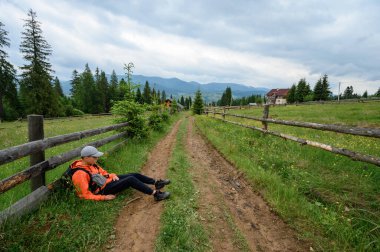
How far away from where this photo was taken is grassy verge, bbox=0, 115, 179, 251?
2635 millimetres

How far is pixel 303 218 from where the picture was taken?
3.47 m

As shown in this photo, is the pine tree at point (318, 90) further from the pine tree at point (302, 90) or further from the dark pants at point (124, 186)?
the dark pants at point (124, 186)

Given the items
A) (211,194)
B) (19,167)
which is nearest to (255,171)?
(211,194)

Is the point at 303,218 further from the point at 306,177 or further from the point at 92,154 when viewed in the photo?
the point at 92,154

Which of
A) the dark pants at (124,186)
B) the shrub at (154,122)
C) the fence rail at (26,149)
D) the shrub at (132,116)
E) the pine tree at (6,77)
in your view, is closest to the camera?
the fence rail at (26,149)

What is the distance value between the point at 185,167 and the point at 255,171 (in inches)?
83.3

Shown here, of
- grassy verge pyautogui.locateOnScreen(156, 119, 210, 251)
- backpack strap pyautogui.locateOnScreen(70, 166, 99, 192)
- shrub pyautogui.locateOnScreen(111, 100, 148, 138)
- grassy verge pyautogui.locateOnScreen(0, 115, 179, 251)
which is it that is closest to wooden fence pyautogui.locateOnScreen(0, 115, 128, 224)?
grassy verge pyautogui.locateOnScreen(0, 115, 179, 251)

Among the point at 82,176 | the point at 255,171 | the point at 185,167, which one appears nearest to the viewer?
the point at 82,176

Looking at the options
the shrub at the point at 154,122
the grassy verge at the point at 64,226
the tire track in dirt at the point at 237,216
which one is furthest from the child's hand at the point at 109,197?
the shrub at the point at 154,122

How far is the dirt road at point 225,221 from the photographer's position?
2992 mm

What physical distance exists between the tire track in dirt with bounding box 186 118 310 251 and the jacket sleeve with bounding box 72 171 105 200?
2.12 meters

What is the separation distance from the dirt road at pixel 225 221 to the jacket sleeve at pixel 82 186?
696 mm

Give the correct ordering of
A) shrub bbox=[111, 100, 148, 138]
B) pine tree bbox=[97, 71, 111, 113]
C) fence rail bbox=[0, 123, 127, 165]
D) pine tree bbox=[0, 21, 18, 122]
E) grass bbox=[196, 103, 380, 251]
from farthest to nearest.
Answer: pine tree bbox=[97, 71, 111, 113]
pine tree bbox=[0, 21, 18, 122]
shrub bbox=[111, 100, 148, 138]
grass bbox=[196, 103, 380, 251]
fence rail bbox=[0, 123, 127, 165]

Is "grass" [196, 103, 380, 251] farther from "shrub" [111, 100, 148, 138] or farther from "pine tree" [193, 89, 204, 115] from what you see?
"pine tree" [193, 89, 204, 115]
